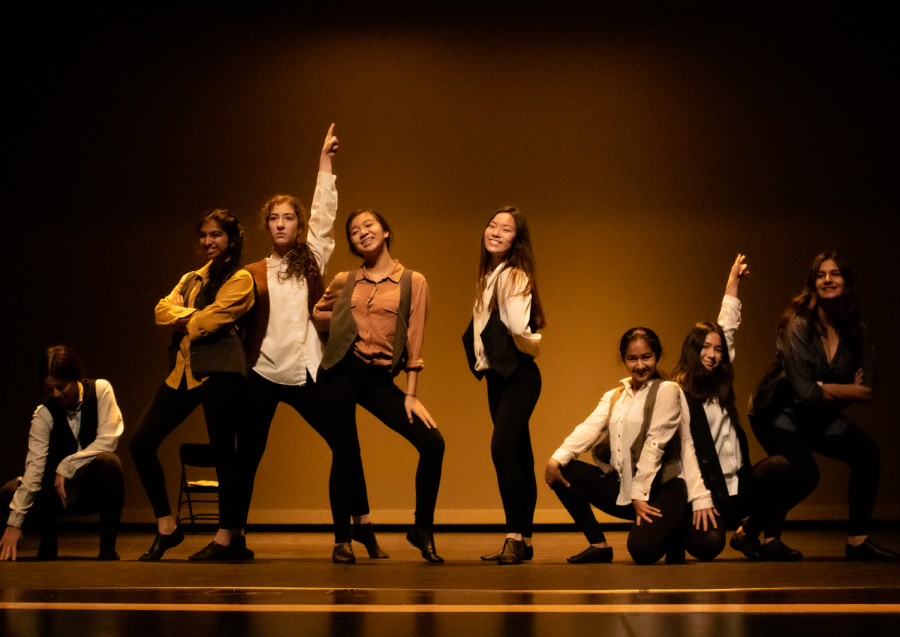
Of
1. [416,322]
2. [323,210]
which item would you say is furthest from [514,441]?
[323,210]

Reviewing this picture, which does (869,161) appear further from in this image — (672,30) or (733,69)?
(672,30)

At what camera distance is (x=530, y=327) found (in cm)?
319

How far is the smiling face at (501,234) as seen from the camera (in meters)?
3.16

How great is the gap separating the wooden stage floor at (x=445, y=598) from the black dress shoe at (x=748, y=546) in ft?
0.22

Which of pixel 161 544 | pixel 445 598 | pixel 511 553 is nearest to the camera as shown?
pixel 445 598

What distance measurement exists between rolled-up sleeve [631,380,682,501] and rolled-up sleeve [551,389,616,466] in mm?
210

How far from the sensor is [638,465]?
309 cm

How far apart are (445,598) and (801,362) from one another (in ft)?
6.17

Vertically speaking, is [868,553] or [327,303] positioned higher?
[327,303]

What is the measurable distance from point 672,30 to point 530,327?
2672mm

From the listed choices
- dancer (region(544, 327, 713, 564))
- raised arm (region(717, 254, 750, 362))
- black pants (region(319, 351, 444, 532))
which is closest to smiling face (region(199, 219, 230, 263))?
black pants (region(319, 351, 444, 532))

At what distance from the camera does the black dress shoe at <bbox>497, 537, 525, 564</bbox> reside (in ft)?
9.83

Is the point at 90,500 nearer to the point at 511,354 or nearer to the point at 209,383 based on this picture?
the point at 209,383

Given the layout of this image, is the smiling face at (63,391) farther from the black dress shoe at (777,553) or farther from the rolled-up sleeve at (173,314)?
the black dress shoe at (777,553)
